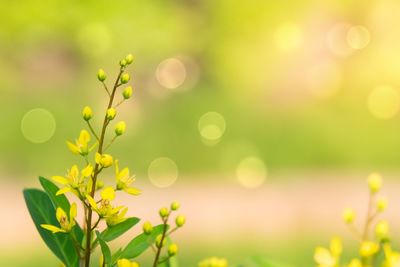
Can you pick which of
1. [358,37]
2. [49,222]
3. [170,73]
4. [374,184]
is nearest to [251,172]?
[170,73]

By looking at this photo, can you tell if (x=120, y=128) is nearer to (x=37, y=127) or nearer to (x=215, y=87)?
(x=37, y=127)

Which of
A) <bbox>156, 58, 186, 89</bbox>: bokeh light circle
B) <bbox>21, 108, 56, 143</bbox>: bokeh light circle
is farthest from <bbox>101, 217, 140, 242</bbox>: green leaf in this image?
<bbox>156, 58, 186, 89</bbox>: bokeh light circle

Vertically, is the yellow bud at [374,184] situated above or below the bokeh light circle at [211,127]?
above

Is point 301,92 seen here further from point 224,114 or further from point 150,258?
point 150,258

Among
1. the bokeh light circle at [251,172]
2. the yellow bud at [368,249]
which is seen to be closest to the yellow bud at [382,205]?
the yellow bud at [368,249]

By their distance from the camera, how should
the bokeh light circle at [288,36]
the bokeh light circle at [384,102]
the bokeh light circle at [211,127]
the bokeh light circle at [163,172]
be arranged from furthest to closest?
1. the bokeh light circle at [384,102]
2. the bokeh light circle at [288,36]
3. the bokeh light circle at [211,127]
4. the bokeh light circle at [163,172]

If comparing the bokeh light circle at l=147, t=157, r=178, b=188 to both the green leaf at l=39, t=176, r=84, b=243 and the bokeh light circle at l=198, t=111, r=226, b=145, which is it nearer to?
the bokeh light circle at l=198, t=111, r=226, b=145

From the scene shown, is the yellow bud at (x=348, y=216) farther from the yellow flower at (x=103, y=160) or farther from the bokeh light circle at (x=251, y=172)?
the bokeh light circle at (x=251, y=172)

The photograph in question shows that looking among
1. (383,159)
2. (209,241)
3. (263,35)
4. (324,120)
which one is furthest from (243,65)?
(209,241)
